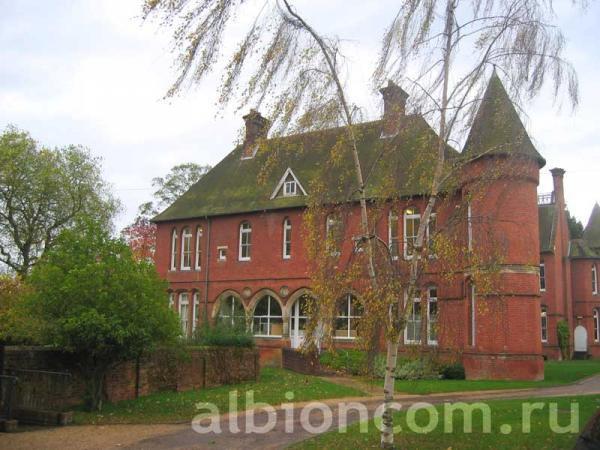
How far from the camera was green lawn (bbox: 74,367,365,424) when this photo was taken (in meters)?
14.4

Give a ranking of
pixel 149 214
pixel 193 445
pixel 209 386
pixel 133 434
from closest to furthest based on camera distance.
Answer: pixel 193 445
pixel 133 434
pixel 209 386
pixel 149 214

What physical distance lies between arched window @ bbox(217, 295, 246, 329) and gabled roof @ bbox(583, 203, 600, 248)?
93.7ft

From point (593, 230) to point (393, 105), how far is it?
42.5m

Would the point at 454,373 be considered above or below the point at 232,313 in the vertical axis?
below

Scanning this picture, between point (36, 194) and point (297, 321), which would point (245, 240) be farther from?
point (36, 194)

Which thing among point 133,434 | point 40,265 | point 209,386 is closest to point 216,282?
point 209,386

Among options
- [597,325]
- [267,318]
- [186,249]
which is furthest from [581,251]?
[186,249]

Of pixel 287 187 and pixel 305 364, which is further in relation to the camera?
pixel 287 187

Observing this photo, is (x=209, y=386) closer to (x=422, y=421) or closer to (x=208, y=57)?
(x=422, y=421)

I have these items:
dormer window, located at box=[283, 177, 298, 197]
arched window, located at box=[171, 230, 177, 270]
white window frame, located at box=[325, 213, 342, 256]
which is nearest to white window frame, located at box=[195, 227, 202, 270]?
arched window, located at box=[171, 230, 177, 270]

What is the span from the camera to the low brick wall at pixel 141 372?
14.4 meters

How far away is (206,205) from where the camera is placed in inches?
1357

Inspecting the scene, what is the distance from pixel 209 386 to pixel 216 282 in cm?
1321

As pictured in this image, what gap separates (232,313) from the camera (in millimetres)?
26891
